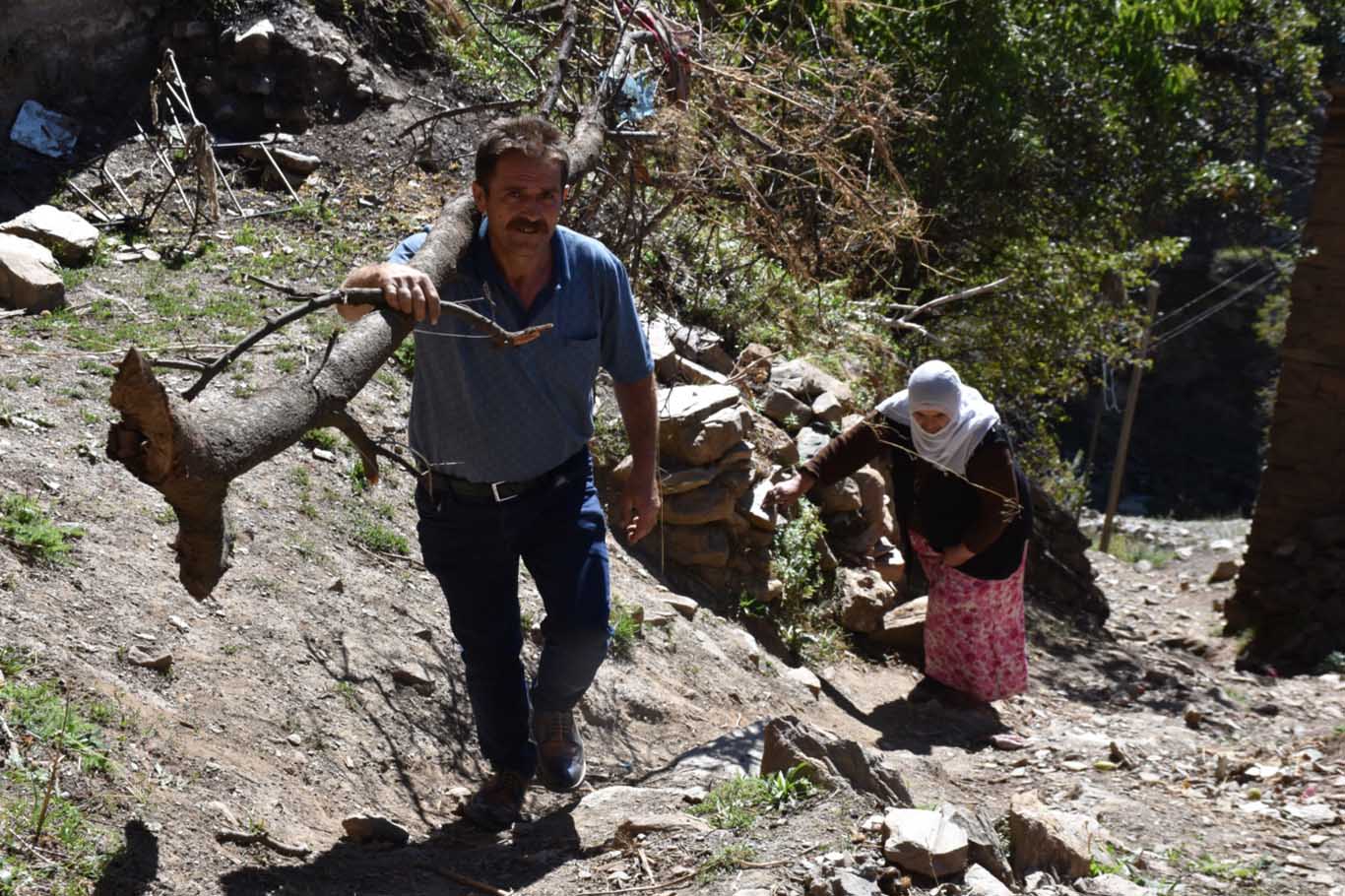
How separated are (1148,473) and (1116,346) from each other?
47.3 ft

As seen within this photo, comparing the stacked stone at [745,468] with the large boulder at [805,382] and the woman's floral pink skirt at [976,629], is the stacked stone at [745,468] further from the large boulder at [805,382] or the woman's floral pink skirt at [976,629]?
the woman's floral pink skirt at [976,629]

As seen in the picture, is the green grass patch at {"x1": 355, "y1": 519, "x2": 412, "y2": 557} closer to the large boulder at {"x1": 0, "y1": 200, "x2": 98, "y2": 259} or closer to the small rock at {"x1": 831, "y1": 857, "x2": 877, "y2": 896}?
the small rock at {"x1": 831, "y1": 857, "x2": 877, "y2": 896}

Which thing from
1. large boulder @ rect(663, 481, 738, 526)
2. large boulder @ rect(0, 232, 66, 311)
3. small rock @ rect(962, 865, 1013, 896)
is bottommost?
small rock @ rect(962, 865, 1013, 896)

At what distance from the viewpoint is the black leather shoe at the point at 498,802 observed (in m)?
3.51

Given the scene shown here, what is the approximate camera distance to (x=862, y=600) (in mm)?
6508

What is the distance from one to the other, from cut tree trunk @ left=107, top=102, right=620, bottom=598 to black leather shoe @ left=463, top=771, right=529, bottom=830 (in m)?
1.19

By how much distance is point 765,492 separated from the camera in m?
6.41

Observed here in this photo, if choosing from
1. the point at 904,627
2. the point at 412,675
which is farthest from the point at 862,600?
the point at 412,675

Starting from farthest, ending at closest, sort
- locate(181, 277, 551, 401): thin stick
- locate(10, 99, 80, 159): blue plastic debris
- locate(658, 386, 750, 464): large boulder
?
locate(10, 99, 80, 159): blue plastic debris, locate(658, 386, 750, 464): large boulder, locate(181, 277, 551, 401): thin stick

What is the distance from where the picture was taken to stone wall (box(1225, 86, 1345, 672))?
28.1 feet

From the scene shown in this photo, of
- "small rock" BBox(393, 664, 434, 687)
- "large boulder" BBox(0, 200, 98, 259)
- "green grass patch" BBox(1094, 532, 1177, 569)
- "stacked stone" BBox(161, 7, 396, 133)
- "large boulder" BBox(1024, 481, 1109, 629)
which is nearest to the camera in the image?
"small rock" BBox(393, 664, 434, 687)

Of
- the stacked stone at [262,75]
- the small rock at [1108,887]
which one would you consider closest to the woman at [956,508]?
the small rock at [1108,887]

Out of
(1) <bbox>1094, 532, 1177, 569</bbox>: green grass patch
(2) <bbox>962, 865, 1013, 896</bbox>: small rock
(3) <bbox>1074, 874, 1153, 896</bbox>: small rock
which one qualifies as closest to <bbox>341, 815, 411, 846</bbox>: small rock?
(2) <bbox>962, 865, 1013, 896</bbox>: small rock

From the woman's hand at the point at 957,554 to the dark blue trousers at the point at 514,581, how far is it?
238 centimetres
